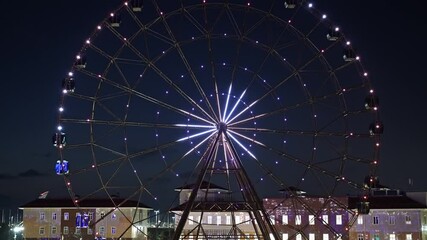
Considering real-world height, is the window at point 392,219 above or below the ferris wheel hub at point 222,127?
below

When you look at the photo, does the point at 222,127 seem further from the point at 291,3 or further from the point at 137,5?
the point at 137,5

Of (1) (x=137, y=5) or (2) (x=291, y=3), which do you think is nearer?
(1) (x=137, y=5)

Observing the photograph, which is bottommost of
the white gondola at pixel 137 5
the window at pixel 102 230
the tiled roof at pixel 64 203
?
the window at pixel 102 230

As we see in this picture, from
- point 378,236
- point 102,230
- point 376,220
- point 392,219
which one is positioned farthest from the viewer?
point 102,230

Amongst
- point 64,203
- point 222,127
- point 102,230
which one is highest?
point 222,127

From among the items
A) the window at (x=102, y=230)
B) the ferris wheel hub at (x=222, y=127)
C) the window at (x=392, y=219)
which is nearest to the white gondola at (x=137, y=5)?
the ferris wheel hub at (x=222, y=127)

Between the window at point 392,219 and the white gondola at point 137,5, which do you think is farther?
the window at point 392,219

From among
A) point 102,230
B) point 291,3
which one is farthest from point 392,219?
point 291,3

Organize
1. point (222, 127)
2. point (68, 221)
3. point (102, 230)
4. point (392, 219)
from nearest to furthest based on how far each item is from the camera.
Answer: point (222, 127)
point (392, 219)
point (102, 230)
point (68, 221)

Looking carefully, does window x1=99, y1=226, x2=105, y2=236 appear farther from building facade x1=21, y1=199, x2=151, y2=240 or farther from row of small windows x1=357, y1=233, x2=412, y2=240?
row of small windows x1=357, y1=233, x2=412, y2=240

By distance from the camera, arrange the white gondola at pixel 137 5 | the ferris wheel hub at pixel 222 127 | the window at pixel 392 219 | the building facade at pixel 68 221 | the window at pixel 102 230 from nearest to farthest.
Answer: the ferris wheel hub at pixel 222 127 → the white gondola at pixel 137 5 → the window at pixel 392 219 → the building facade at pixel 68 221 → the window at pixel 102 230

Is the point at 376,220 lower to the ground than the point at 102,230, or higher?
higher

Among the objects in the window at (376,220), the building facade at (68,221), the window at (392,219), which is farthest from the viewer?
the building facade at (68,221)

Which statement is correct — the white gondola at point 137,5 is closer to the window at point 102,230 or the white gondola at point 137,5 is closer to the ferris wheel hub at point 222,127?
the ferris wheel hub at point 222,127
